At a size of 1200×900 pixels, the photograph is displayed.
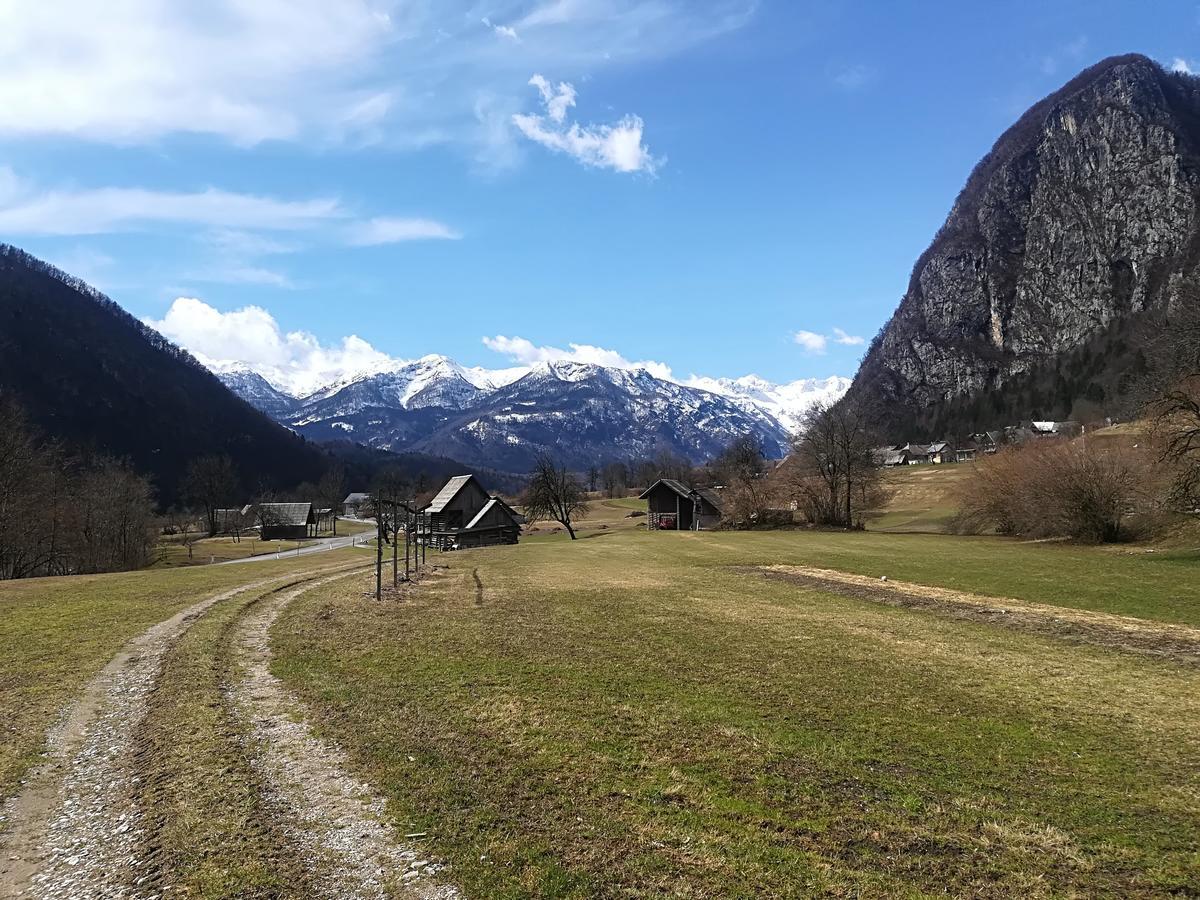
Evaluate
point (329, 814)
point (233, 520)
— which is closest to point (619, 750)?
point (329, 814)

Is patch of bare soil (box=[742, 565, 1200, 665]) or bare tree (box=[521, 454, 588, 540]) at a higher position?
bare tree (box=[521, 454, 588, 540])

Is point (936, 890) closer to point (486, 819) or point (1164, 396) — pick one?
point (486, 819)

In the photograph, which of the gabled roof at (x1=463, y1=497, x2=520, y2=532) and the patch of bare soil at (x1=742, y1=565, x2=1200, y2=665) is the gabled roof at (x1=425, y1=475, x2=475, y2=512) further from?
the patch of bare soil at (x1=742, y1=565, x2=1200, y2=665)

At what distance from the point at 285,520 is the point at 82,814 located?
14541 centimetres

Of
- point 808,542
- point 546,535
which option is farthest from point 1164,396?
point 546,535

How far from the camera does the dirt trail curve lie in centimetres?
633

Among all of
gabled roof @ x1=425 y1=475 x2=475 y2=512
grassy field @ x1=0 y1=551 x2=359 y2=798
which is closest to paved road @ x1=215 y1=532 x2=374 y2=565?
gabled roof @ x1=425 y1=475 x2=475 y2=512

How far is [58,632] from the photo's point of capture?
57.5 feet

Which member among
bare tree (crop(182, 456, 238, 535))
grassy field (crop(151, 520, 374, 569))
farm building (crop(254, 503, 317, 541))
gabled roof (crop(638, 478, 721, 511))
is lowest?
grassy field (crop(151, 520, 374, 569))

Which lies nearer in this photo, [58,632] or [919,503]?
→ [58,632]

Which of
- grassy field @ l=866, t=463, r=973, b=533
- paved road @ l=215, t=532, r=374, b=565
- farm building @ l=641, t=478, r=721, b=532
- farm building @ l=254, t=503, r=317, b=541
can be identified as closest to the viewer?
grassy field @ l=866, t=463, r=973, b=533

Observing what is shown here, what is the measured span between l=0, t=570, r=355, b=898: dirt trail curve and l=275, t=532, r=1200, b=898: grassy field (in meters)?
2.64

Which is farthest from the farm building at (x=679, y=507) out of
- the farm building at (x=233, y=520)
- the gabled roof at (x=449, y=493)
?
the farm building at (x=233, y=520)

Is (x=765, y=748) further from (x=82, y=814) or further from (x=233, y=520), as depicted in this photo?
(x=233, y=520)
